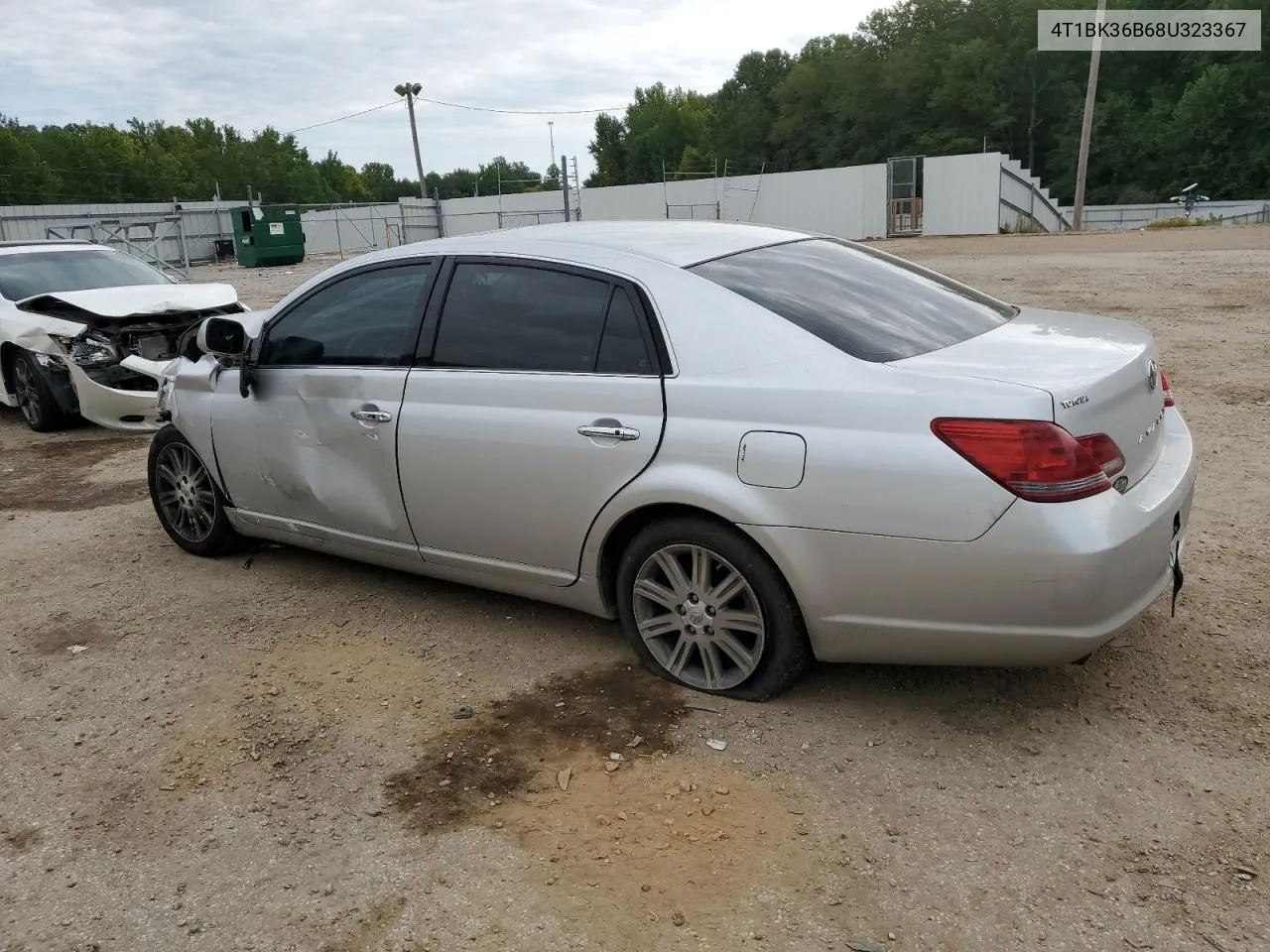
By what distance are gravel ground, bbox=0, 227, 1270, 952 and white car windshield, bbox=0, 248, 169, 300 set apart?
557 cm

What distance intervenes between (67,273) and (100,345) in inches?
67.4

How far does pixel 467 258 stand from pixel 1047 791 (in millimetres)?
2831

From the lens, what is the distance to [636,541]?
11.7ft

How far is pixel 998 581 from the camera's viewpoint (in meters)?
2.89

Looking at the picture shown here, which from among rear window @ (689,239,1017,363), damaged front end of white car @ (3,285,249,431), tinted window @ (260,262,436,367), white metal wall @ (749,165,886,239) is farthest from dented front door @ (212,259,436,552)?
white metal wall @ (749,165,886,239)

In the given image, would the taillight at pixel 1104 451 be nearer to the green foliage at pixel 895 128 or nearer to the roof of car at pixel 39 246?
the roof of car at pixel 39 246

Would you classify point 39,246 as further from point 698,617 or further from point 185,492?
point 698,617

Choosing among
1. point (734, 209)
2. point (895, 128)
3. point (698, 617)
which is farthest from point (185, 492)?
point (895, 128)

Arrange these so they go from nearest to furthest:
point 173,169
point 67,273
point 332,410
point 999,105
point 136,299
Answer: point 332,410 → point 136,299 → point 67,273 → point 999,105 → point 173,169

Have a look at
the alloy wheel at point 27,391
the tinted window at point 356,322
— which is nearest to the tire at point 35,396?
the alloy wheel at point 27,391

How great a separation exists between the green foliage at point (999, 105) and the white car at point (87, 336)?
62.3m

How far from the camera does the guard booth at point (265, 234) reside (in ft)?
112

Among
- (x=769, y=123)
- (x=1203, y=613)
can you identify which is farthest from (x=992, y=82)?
(x=1203, y=613)

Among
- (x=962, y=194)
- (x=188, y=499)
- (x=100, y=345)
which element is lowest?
(x=962, y=194)
